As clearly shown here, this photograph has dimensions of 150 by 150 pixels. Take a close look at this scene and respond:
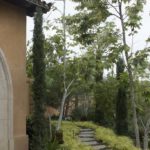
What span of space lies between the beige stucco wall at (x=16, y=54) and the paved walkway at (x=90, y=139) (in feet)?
23.4

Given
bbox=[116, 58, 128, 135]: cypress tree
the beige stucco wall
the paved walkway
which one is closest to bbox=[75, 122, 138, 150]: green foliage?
the paved walkway

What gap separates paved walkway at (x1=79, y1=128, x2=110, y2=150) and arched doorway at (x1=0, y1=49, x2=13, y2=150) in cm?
767

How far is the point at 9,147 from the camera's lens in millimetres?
11070

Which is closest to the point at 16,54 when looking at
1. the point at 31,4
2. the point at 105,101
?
the point at 31,4

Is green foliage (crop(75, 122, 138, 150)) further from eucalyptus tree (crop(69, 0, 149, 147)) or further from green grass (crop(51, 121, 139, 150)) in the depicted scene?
eucalyptus tree (crop(69, 0, 149, 147))

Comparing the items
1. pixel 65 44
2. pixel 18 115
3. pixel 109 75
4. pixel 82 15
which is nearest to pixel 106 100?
pixel 109 75

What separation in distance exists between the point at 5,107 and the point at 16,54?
66.2 inches

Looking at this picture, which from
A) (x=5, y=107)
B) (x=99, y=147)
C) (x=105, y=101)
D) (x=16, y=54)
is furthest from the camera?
(x=105, y=101)

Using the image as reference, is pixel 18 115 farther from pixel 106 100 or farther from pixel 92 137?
pixel 106 100

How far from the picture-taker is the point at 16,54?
1167 cm

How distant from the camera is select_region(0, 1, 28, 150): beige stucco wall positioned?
37.0ft

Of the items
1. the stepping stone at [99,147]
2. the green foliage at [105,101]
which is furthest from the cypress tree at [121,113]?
the stepping stone at [99,147]

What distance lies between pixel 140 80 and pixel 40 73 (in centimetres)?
689

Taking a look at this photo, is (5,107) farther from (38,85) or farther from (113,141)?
(113,141)
